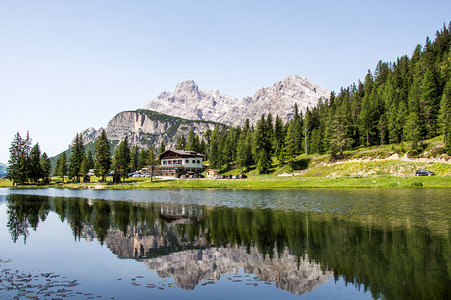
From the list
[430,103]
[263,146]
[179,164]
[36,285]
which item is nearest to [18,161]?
[179,164]

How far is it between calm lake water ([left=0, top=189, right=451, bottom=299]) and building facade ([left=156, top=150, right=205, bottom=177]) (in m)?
107

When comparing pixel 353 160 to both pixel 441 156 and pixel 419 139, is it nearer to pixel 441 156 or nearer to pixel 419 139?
pixel 419 139

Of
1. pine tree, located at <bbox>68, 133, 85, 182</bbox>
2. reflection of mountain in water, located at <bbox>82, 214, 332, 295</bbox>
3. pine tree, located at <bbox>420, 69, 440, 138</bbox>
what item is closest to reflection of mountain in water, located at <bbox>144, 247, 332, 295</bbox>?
reflection of mountain in water, located at <bbox>82, 214, 332, 295</bbox>

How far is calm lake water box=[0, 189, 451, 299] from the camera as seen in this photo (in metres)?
12.6

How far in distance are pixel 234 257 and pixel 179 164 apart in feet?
418

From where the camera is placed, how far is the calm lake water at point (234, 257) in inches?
498

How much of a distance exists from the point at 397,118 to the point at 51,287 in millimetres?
111810

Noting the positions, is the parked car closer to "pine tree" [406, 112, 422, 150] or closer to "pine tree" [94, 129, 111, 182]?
"pine tree" [406, 112, 422, 150]

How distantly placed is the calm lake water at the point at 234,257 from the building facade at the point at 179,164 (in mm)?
107427

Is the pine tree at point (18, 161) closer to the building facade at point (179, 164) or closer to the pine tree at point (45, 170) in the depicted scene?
the pine tree at point (45, 170)

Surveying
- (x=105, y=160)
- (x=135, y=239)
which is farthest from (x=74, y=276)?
(x=105, y=160)

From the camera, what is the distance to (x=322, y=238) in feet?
69.8

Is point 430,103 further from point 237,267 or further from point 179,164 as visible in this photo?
point 237,267

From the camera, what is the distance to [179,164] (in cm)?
14288
